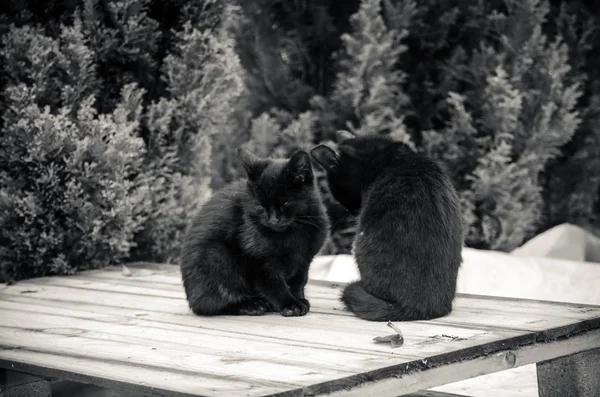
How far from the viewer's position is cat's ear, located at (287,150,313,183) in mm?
3035

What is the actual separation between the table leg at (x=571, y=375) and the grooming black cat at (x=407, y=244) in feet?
1.39

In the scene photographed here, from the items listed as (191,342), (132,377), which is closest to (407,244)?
(191,342)

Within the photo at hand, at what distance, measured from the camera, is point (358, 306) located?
3.01 m

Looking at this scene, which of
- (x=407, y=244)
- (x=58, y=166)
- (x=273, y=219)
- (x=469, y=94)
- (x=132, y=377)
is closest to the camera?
(x=132, y=377)

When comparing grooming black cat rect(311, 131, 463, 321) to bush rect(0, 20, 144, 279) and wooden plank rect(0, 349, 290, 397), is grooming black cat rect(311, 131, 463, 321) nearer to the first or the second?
wooden plank rect(0, 349, 290, 397)

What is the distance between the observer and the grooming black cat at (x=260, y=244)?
305 centimetres

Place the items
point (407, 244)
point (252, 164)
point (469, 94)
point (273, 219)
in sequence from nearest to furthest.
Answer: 1. point (407, 244)
2. point (273, 219)
3. point (252, 164)
4. point (469, 94)

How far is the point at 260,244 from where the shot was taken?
304 cm

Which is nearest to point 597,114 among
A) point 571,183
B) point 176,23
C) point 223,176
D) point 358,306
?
point 571,183

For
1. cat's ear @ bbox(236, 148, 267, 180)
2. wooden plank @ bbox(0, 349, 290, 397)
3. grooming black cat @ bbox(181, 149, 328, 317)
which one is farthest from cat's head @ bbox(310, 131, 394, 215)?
wooden plank @ bbox(0, 349, 290, 397)

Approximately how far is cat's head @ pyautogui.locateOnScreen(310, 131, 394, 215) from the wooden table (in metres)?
0.45

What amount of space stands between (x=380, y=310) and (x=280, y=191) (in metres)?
0.56

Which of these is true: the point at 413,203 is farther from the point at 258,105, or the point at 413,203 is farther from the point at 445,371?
the point at 258,105

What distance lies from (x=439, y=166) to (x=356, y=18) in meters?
2.89
